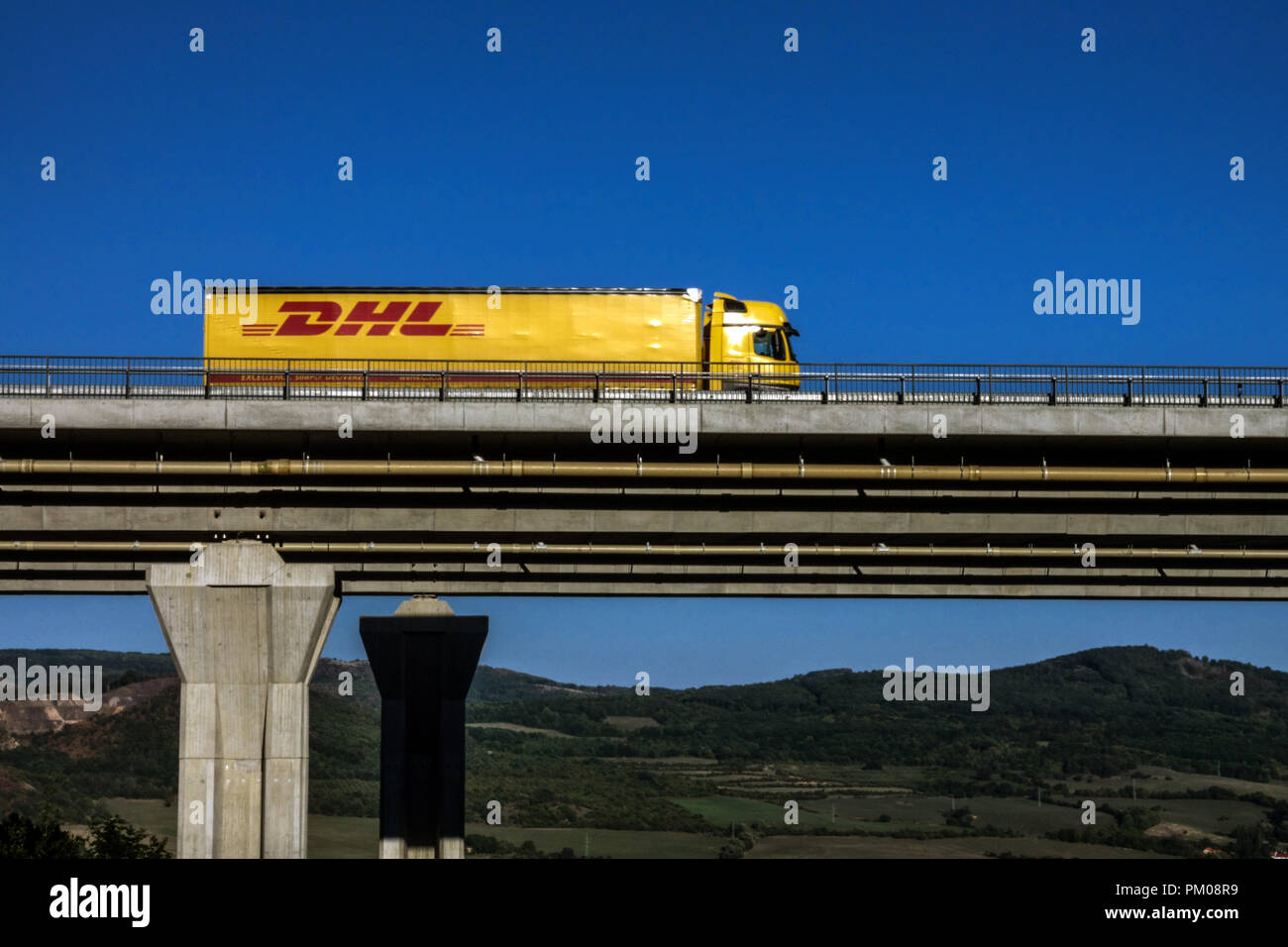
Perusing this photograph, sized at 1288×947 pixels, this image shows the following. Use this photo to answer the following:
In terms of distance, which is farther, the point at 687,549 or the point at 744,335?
the point at 744,335

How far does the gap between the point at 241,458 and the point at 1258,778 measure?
156 meters

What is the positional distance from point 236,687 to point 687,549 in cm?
1062

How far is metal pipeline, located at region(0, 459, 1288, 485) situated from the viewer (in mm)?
28953

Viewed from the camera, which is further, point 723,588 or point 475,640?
point 475,640

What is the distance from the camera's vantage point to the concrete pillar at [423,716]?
43750mm

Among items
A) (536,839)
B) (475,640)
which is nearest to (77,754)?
(536,839)

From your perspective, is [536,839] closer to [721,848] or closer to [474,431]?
[721,848]

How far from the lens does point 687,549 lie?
32.6m

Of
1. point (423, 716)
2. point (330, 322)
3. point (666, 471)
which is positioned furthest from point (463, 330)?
point (423, 716)

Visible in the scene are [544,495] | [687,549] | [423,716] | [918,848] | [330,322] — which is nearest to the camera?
[544,495]

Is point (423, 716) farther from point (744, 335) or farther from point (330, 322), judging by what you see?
point (744, 335)

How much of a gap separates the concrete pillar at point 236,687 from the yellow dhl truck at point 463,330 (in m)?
5.17

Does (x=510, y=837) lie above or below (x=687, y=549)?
below

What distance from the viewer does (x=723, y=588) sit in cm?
3728
